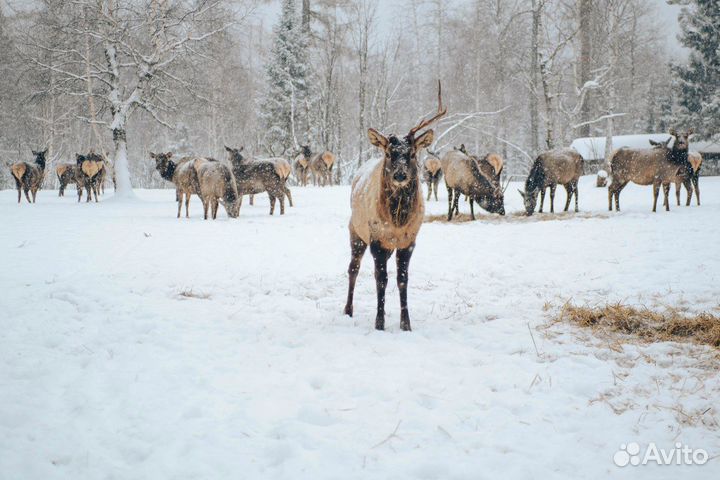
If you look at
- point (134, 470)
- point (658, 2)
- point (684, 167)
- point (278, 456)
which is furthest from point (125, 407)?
point (658, 2)

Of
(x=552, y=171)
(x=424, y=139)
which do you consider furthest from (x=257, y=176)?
(x=424, y=139)

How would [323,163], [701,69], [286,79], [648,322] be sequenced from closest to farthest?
[648,322] → [701,69] → [323,163] → [286,79]

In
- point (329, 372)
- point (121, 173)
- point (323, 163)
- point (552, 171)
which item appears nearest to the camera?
point (329, 372)

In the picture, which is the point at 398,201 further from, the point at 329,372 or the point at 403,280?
the point at 329,372

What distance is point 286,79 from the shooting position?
2862cm

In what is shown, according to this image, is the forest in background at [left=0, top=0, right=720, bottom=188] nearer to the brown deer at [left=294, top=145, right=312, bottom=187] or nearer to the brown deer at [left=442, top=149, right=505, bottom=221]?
the brown deer at [left=294, top=145, right=312, bottom=187]

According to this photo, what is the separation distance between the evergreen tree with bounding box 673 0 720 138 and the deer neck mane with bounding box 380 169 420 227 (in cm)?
2377

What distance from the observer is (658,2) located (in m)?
27.8

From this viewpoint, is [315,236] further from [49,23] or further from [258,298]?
[49,23]

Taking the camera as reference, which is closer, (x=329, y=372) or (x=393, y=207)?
(x=329, y=372)

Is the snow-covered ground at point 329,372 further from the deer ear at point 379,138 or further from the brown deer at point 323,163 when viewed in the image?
the brown deer at point 323,163

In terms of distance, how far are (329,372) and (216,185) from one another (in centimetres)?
941

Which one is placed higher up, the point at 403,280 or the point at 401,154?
the point at 401,154

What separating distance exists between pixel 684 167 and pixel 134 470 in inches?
559
